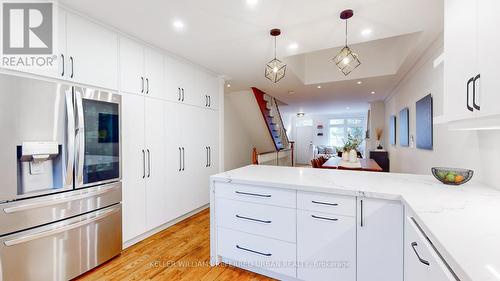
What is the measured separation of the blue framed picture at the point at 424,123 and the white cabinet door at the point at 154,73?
11.7 feet

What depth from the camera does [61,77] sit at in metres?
1.93

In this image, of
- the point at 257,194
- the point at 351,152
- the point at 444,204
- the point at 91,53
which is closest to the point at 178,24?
the point at 91,53

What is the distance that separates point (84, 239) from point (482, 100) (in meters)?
3.04

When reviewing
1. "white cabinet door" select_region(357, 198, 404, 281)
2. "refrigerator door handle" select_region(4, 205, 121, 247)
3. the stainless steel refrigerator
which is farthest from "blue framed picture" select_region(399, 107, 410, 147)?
"refrigerator door handle" select_region(4, 205, 121, 247)

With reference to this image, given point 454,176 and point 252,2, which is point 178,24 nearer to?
point 252,2

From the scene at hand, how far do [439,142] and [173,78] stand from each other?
11.7 feet

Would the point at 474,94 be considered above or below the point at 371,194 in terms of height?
above

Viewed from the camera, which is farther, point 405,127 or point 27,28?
point 405,127

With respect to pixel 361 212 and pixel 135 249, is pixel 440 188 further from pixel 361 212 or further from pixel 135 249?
pixel 135 249

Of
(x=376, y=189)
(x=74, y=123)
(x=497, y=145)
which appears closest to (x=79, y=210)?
(x=74, y=123)

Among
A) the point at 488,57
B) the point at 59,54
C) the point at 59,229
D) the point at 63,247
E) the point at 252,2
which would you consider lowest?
the point at 63,247

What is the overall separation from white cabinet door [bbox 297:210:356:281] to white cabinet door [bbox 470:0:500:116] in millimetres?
997

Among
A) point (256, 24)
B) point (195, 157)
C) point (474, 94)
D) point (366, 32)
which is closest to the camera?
point (474, 94)

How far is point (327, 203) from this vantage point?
1646 mm
